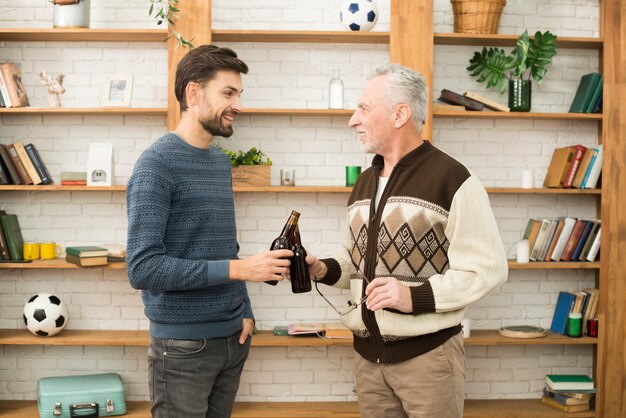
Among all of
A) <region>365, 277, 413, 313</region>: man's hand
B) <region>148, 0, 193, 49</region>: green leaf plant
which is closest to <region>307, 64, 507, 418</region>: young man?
<region>365, 277, 413, 313</region>: man's hand

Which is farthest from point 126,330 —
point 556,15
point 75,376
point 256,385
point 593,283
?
point 556,15

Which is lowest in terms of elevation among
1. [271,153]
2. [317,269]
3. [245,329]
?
[245,329]

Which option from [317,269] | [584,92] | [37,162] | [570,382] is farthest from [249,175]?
[570,382]

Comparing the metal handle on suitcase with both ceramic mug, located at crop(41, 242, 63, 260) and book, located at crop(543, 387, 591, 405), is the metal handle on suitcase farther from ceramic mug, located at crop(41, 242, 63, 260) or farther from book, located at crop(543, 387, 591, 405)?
book, located at crop(543, 387, 591, 405)

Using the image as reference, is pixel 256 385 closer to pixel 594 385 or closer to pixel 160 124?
pixel 160 124

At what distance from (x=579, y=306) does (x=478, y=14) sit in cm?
181

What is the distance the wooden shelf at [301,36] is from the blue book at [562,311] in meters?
1.87

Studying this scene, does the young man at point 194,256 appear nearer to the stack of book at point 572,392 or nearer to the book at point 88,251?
the book at point 88,251

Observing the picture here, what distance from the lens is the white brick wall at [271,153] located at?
444 centimetres

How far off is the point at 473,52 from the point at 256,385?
2.43 metres

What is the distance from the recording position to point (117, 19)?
4434mm

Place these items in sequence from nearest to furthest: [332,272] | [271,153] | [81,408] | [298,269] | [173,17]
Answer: [298,269], [332,272], [81,408], [173,17], [271,153]

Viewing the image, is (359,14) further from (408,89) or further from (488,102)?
(408,89)

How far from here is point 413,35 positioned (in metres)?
4.20
